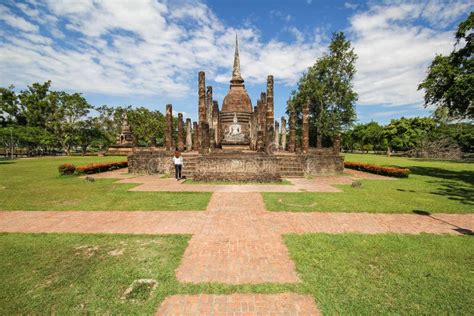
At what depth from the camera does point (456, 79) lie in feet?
45.1

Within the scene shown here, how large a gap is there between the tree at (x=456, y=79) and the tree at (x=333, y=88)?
1723 cm

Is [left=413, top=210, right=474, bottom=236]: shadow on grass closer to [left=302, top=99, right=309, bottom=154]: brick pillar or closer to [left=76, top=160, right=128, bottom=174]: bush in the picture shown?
[left=302, top=99, right=309, bottom=154]: brick pillar

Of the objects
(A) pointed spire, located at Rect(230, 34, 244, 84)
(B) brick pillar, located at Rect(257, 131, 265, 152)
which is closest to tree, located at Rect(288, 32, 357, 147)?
(A) pointed spire, located at Rect(230, 34, 244, 84)

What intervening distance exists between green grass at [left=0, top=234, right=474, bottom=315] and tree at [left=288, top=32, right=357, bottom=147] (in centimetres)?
3119

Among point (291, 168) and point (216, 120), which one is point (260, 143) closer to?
point (291, 168)

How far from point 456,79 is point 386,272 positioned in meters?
16.7

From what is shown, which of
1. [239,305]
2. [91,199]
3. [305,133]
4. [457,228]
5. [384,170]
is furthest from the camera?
[305,133]

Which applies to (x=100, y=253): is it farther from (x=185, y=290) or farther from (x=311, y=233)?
(x=311, y=233)

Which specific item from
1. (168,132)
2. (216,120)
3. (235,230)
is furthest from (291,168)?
(216,120)

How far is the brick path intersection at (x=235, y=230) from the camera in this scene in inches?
114

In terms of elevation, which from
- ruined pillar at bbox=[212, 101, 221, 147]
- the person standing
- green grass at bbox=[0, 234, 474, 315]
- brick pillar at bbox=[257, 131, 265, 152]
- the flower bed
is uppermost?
ruined pillar at bbox=[212, 101, 221, 147]

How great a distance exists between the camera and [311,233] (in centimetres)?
513

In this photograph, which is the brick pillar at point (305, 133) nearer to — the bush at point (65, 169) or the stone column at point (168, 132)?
the stone column at point (168, 132)

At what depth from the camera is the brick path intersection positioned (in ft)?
9.53
